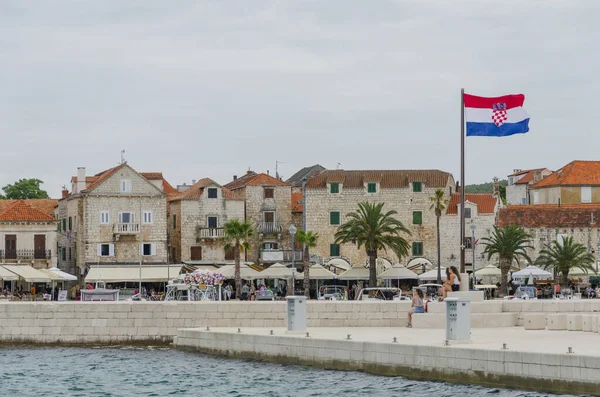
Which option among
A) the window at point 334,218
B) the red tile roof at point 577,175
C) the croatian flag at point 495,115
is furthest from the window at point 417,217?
the croatian flag at point 495,115

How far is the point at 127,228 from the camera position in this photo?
76.9m

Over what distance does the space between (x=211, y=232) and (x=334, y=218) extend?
8.08m

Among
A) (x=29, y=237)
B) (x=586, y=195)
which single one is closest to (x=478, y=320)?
(x=29, y=237)

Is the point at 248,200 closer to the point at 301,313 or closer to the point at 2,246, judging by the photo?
the point at 2,246

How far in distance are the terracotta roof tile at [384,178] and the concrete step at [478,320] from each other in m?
44.7

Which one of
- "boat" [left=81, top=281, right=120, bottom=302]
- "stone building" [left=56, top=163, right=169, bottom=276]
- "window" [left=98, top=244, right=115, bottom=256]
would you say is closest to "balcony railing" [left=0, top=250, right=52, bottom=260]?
"stone building" [left=56, top=163, right=169, bottom=276]

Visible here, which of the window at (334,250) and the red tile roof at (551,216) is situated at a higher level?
the red tile roof at (551,216)

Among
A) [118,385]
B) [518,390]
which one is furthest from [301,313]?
[518,390]

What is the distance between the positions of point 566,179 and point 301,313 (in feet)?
200

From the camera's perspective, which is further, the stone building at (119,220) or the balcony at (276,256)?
the balcony at (276,256)

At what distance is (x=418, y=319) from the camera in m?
35.2

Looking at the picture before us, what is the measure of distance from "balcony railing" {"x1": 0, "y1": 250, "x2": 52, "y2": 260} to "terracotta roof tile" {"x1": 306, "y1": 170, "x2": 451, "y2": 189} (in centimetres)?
1732

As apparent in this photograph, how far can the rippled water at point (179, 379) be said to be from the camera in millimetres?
27673

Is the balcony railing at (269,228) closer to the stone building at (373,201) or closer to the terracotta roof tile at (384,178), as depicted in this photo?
the stone building at (373,201)
